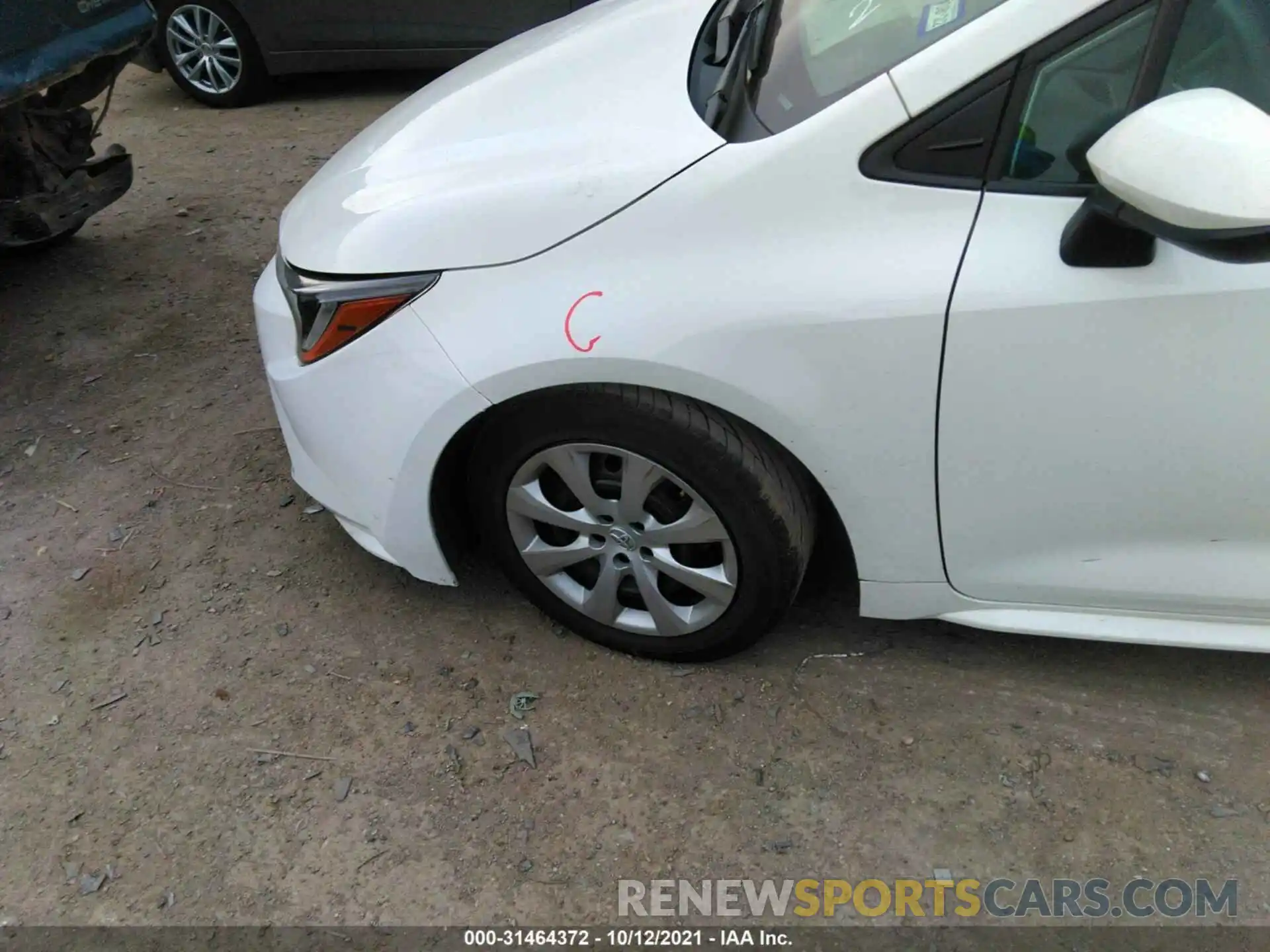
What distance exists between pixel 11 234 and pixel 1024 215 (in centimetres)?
363

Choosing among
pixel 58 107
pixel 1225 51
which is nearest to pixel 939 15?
pixel 1225 51

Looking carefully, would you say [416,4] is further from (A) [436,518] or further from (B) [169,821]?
(B) [169,821]

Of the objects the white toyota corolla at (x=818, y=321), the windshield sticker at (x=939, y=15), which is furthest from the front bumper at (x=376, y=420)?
the windshield sticker at (x=939, y=15)

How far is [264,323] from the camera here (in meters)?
2.26

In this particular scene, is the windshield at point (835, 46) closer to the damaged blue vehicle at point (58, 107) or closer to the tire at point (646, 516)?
the tire at point (646, 516)

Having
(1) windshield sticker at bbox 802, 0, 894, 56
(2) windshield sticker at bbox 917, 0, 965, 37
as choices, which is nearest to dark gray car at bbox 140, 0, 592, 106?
(1) windshield sticker at bbox 802, 0, 894, 56

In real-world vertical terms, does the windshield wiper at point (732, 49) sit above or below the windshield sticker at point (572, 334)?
above

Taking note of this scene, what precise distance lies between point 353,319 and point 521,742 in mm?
971

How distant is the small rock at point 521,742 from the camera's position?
2.15 m

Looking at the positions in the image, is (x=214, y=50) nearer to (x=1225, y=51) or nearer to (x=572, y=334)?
(x=572, y=334)

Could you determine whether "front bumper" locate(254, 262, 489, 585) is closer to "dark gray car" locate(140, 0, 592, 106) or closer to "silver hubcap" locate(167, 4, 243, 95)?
"dark gray car" locate(140, 0, 592, 106)

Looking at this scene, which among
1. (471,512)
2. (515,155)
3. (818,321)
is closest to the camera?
(818,321)

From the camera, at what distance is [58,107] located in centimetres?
374

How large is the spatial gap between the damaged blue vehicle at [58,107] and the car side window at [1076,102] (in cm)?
316
